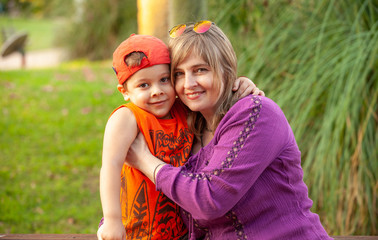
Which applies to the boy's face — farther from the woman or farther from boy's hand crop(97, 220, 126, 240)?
boy's hand crop(97, 220, 126, 240)

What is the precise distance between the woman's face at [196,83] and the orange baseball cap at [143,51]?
0.09 meters

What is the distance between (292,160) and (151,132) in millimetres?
623

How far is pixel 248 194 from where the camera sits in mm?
1820

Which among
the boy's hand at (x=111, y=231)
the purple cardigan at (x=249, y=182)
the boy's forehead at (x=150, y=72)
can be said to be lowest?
the boy's hand at (x=111, y=231)

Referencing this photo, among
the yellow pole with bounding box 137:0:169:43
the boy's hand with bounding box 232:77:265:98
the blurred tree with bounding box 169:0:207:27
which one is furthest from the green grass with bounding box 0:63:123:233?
the boy's hand with bounding box 232:77:265:98

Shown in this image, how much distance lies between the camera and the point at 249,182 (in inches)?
68.4

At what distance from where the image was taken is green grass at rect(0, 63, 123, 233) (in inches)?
173

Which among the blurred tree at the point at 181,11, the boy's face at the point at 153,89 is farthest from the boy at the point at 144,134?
the blurred tree at the point at 181,11

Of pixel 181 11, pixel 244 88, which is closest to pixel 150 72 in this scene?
pixel 244 88

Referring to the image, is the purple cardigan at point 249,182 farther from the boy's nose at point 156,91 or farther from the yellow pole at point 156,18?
the yellow pole at point 156,18

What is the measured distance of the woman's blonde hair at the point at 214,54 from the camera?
1.90 m

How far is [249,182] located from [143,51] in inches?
28.2

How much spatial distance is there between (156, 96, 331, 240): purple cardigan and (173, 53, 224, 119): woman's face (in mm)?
147

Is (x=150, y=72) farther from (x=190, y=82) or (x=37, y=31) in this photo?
(x=37, y=31)
